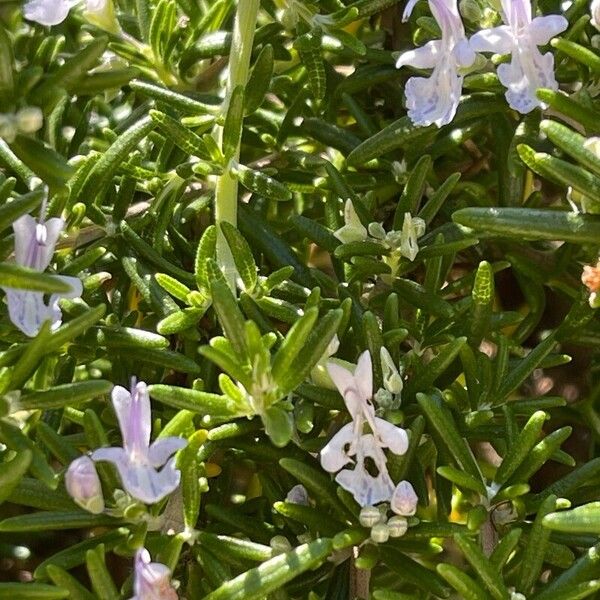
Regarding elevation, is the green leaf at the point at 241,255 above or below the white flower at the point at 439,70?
below

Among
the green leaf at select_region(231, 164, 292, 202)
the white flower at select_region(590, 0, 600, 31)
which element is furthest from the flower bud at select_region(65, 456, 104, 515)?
the white flower at select_region(590, 0, 600, 31)

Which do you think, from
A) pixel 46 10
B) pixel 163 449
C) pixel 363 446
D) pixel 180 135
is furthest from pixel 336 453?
pixel 46 10

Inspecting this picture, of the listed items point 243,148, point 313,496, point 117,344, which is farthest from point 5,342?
point 243,148

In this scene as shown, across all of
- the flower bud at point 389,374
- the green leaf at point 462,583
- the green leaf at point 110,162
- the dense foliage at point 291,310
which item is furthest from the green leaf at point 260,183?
the green leaf at point 462,583

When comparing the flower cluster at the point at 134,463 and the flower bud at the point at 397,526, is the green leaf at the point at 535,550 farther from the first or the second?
the flower cluster at the point at 134,463

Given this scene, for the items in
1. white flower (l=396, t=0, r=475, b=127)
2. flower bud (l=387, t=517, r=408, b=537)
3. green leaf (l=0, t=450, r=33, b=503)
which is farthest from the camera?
white flower (l=396, t=0, r=475, b=127)

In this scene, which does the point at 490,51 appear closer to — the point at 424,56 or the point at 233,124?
the point at 424,56

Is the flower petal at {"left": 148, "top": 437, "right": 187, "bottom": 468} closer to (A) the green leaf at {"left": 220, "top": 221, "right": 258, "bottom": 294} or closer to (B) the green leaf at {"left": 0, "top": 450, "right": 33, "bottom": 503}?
(B) the green leaf at {"left": 0, "top": 450, "right": 33, "bottom": 503}
